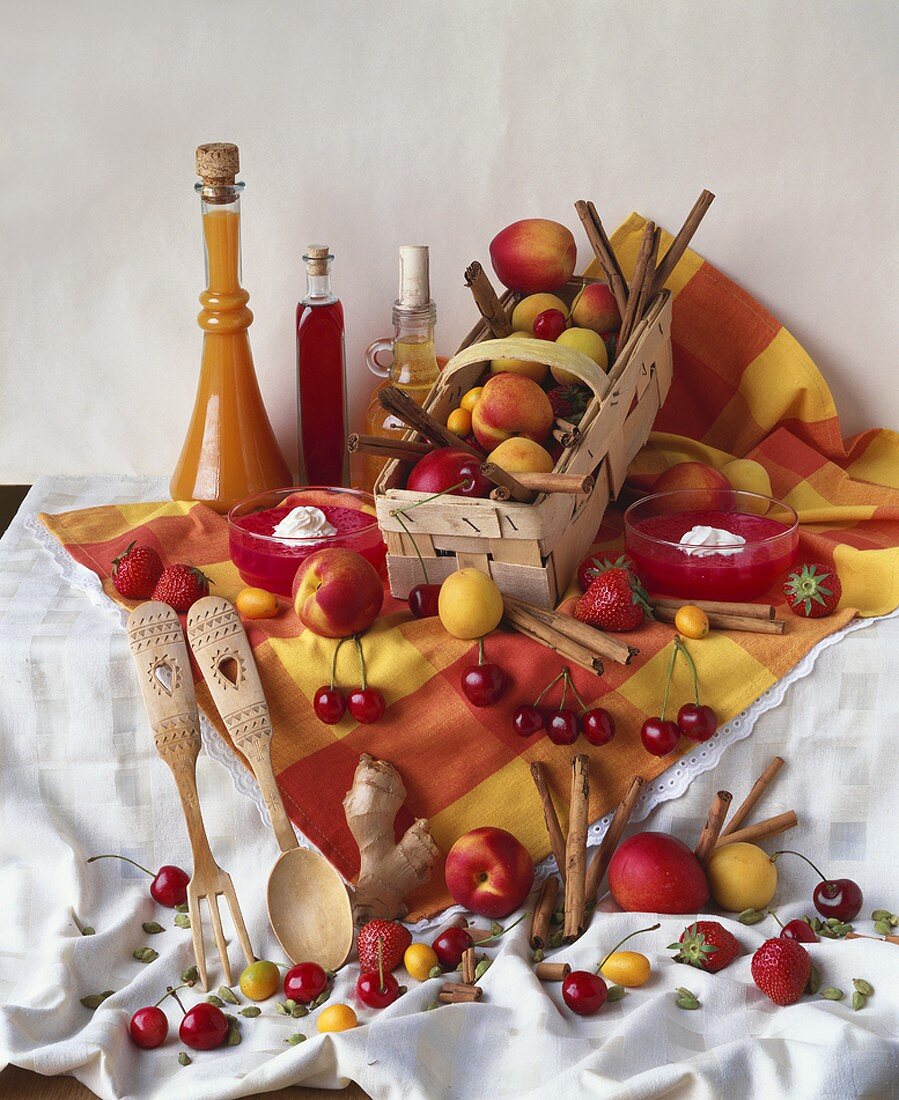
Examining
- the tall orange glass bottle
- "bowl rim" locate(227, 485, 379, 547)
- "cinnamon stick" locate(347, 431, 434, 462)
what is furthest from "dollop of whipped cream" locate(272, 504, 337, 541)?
the tall orange glass bottle

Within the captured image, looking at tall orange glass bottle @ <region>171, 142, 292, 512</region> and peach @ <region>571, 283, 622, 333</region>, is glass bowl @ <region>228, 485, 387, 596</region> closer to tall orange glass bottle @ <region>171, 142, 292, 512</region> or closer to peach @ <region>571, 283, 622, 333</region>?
tall orange glass bottle @ <region>171, 142, 292, 512</region>

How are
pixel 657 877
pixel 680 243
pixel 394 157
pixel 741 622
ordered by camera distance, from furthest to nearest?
1. pixel 394 157
2. pixel 680 243
3. pixel 741 622
4. pixel 657 877

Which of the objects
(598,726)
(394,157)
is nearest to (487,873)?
(598,726)

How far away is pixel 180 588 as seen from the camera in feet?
4.46

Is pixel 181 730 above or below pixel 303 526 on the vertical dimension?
below

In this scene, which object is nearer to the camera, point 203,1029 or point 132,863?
point 203,1029

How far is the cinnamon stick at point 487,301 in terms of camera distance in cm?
144

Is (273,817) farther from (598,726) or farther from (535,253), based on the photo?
(535,253)

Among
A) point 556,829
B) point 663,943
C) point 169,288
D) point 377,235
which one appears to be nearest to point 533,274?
point 377,235

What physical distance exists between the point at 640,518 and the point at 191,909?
2.14 feet

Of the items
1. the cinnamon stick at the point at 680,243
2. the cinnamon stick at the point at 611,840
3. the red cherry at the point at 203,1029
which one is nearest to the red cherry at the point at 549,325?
the cinnamon stick at the point at 680,243

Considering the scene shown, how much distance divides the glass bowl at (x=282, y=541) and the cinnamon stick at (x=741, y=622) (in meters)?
0.33

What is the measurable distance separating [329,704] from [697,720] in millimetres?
362

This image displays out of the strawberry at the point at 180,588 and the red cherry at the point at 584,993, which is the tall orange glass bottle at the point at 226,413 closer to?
the strawberry at the point at 180,588
